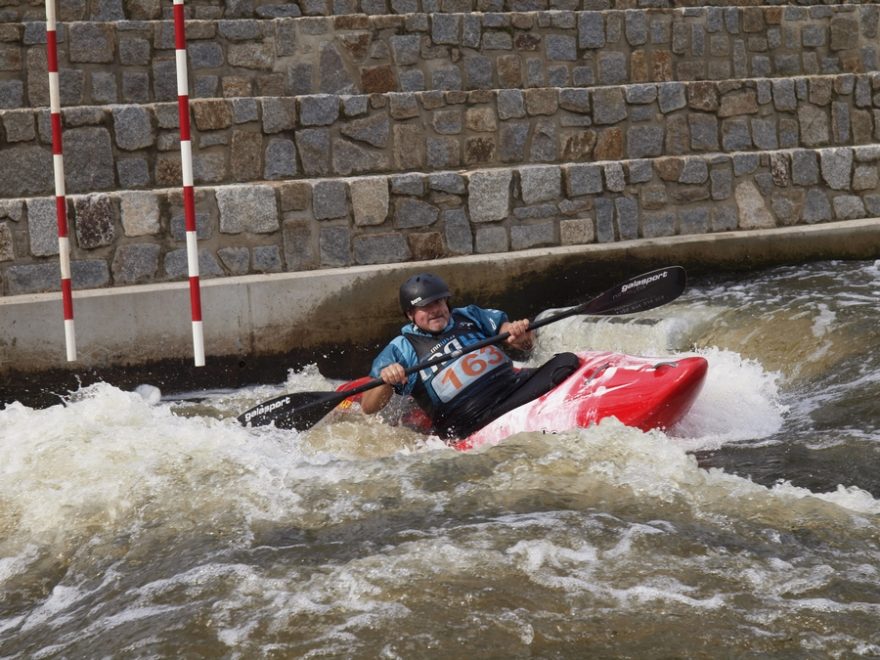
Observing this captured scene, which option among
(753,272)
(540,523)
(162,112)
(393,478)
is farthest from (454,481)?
(753,272)

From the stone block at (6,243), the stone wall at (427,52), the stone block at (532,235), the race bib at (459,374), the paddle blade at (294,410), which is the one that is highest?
the stone wall at (427,52)

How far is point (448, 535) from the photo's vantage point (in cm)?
378

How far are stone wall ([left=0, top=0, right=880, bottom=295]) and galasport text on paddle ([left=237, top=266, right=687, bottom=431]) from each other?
162 centimetres

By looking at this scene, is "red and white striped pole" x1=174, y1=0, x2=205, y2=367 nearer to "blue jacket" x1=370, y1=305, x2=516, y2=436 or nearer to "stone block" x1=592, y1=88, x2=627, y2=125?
"blue jacket" x1=370, y1=305, x2=516, y2=436

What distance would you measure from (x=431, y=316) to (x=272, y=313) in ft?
5.60

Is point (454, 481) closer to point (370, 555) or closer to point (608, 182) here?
point (370, 555)

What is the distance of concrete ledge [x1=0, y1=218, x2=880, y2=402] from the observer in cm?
650

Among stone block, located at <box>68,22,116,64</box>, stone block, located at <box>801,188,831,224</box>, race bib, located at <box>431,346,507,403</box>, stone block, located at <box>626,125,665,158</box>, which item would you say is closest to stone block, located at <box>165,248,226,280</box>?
stone block, located at <box>68,22,116,64</box>

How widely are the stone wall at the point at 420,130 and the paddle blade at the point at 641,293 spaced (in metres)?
1.70

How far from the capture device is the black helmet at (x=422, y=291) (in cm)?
532

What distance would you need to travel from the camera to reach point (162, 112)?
6.77 meters

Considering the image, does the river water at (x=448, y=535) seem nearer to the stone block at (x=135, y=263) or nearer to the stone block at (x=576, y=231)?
the stone block at (x=135, y=263)

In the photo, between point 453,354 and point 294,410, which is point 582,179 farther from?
point 294,410

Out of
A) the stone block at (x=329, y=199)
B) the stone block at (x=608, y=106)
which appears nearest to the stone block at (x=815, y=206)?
the stone block at (x=608, y=106)
